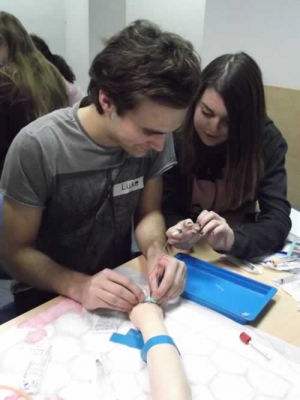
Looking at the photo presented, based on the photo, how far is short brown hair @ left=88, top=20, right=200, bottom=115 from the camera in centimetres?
84

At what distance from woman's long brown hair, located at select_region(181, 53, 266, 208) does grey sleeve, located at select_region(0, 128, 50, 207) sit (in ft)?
1.83

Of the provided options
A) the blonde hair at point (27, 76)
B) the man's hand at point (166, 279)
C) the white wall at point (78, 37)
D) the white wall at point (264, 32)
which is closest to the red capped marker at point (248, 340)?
the man's hand at point (166, 279)

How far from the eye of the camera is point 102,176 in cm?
106

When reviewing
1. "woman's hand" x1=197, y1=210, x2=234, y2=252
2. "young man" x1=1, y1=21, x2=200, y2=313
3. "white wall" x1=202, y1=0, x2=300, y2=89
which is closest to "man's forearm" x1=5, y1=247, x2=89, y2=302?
"young man" x1=1, y1=21, x2=200, y2=313

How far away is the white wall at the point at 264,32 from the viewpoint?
2301mm

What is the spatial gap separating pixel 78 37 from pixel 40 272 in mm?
3159

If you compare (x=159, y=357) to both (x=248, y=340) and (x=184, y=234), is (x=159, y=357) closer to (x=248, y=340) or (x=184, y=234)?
(x=248, y=340)

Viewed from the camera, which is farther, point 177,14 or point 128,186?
point 177,14

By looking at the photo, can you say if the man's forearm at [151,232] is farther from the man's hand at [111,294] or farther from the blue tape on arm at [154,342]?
the blue tape on arm at [154,342]

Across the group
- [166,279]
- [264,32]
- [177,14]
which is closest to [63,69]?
[177,14]

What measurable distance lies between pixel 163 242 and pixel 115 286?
33cm

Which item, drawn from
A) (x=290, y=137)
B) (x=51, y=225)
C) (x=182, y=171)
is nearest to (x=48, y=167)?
(x=51, y=225)

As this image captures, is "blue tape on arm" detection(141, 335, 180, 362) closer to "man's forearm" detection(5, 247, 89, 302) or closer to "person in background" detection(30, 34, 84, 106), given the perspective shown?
"man's forearm" detection(5, 247, 89, 302)

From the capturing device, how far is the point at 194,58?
0.90 meters
